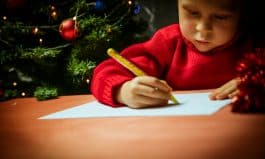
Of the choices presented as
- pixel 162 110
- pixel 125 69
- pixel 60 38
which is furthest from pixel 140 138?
pixel 60 38

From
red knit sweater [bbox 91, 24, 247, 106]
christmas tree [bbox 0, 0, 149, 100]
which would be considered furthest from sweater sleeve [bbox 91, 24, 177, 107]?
christmas tree [bbox 0, 0, 149, 100]

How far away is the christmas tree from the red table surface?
0.27m

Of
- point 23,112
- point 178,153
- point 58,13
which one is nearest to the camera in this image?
point 178,153

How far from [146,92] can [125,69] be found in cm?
11

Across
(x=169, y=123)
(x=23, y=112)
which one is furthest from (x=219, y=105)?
(x=23, y=112)

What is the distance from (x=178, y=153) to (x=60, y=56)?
1.80 feet

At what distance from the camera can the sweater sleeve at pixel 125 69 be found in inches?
26.3

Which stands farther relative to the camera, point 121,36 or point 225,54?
point 121,36

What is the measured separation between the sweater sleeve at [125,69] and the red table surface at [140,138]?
0.09 m

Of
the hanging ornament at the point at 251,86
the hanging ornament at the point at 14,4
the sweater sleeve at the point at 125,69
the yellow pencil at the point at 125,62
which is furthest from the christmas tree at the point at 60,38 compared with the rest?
the hanging ornament at the point at 251,86

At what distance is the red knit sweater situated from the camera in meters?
0.73

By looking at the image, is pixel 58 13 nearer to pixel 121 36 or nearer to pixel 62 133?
pixel 121 36

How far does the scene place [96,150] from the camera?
1.48ft

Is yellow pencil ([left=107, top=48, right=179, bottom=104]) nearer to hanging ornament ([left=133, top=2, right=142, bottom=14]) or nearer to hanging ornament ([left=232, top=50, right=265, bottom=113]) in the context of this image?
hanging ornament ([left=232, top=50, right=265, bottom=113])
